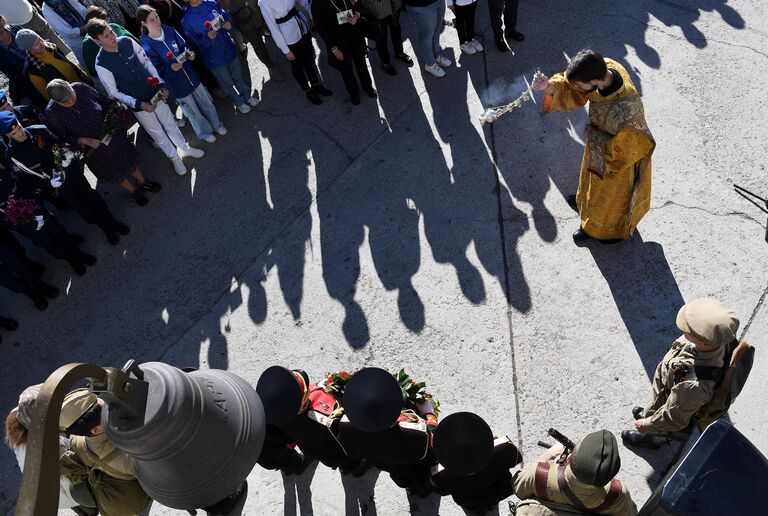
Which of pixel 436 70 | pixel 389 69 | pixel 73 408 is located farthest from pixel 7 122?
pixel 436 70

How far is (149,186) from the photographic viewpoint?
7.12 meters

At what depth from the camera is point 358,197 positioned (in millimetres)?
6648

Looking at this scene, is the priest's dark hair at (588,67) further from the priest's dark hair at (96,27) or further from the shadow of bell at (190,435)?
the priest's dark hair at (96,27)

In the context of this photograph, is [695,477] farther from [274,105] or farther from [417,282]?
[274,105]

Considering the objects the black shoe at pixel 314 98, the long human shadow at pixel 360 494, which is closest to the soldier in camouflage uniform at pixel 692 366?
the long human shadow at pixel 360 494

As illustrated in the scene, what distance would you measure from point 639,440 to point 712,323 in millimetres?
1450

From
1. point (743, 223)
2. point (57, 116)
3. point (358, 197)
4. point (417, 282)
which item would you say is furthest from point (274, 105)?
point (743, 223)

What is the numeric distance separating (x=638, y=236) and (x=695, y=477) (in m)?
3.63

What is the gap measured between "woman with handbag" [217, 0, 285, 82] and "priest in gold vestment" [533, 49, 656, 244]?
3.79 meters

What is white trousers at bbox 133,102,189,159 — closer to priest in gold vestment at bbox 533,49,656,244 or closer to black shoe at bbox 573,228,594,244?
priest in gold vestment at bbox 533,49,656,244

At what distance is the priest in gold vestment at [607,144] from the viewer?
466cm

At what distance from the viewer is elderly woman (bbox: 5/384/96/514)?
12.4 feet

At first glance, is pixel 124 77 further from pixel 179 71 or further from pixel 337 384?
pixel 337 384

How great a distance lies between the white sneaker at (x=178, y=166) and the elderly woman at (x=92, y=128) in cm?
50
